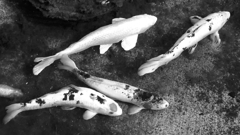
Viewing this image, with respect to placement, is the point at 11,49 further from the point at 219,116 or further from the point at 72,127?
the point at 219,116

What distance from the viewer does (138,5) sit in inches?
199

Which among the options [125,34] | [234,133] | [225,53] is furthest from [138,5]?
[234,133]

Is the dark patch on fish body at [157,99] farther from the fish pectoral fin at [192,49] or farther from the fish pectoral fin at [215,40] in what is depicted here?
the fish pectoral fin at [215,40]

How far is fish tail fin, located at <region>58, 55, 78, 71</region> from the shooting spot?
420 centimetres

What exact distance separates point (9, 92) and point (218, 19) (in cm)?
340

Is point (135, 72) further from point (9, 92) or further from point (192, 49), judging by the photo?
point (9, 92)

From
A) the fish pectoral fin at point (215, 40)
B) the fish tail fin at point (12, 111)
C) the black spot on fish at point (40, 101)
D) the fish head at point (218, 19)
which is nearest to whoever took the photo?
the fish tail fin at point (12, 111)

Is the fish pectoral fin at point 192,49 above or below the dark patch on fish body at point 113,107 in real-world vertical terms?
above

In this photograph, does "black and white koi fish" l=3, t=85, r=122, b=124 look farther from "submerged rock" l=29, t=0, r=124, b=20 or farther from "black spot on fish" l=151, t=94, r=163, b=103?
"submerged rock" l=29, t=0, r=124, b=20

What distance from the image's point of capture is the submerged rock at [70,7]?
432 centimetres

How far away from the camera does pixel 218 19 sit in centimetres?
468

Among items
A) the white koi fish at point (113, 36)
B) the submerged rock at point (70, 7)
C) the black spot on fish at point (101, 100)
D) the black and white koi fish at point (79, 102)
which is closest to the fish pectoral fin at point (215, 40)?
the white koi fish at point (113, 36)

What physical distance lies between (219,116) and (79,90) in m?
2.09

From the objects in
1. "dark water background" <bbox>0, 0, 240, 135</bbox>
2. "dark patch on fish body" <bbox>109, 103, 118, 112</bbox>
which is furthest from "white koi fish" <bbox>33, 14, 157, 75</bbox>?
"dark patch on fish body" <bbox>109, 103, 118, 112</bbox>
